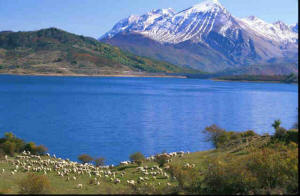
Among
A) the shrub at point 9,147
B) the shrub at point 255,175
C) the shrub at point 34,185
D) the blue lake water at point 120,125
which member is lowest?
the blue lake water at point 120,125

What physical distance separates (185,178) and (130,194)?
5.84 meters

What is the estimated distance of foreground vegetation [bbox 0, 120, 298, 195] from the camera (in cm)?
1683

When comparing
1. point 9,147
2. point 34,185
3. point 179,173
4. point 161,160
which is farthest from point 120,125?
point 34,185

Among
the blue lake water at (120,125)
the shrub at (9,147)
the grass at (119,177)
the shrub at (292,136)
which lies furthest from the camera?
the blue lake water at (120,125)

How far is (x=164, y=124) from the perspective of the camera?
2677 inches

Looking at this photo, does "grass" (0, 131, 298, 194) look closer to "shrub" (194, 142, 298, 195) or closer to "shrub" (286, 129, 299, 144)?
"shrub" (194, 142, 298, 195)

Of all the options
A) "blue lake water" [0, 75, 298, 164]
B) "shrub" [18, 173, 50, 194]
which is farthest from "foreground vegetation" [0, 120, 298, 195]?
"blue lake water" [0, 75, 298, 164]

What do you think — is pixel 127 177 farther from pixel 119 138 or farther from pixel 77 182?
pixel 119 138

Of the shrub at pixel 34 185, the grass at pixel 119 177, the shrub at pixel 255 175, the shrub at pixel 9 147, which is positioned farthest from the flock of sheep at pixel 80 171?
the shrub at pixel 255 175

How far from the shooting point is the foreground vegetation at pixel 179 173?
16828mm

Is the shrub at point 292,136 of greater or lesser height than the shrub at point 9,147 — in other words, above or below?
above

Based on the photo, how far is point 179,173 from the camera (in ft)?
64.0

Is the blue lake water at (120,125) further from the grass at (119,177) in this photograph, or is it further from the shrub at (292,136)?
the shrub at (292,136)

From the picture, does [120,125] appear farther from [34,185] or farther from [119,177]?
[34,185]
